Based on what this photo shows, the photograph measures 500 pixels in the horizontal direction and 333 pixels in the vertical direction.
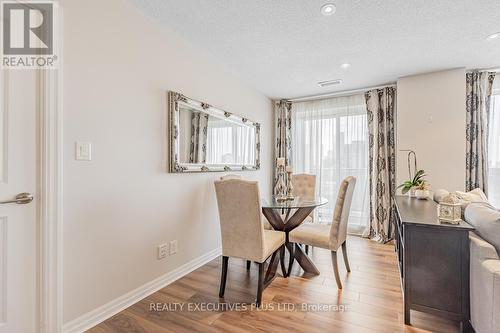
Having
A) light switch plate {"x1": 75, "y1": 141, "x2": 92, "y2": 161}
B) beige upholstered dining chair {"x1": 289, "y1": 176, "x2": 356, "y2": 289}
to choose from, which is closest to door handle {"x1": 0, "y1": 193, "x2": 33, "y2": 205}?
light switch plate {"x1": 75, "y1": 141, "x2": 92, "y2": 161}

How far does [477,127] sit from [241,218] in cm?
347

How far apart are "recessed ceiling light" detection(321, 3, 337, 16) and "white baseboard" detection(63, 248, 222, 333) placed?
A: 2.73 metres

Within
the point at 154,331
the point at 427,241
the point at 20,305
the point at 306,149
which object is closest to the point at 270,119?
the point at 306,149

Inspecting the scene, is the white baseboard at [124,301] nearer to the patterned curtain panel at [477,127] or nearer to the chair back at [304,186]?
the chair back at [304,186]

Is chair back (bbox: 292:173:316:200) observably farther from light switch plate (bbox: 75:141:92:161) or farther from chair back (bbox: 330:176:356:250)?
light switch plate (bbox: 75:141:92:161)

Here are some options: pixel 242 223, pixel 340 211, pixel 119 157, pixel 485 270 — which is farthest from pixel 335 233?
pixel 119 157

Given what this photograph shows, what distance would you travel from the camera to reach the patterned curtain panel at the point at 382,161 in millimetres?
3740

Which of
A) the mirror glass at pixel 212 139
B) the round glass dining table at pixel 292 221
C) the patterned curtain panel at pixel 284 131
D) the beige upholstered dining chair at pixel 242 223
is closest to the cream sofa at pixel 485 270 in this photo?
the round glass dining table at pixel 292 221

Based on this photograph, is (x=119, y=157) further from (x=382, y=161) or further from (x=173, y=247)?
(x=382, y=161)

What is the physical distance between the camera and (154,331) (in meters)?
1.66

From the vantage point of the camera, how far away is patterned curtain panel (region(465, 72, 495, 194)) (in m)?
3.20

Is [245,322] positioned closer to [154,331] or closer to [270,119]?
[154,331]

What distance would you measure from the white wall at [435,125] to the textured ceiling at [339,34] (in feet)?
0.65

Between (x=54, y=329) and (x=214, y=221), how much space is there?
1755 millimetres
